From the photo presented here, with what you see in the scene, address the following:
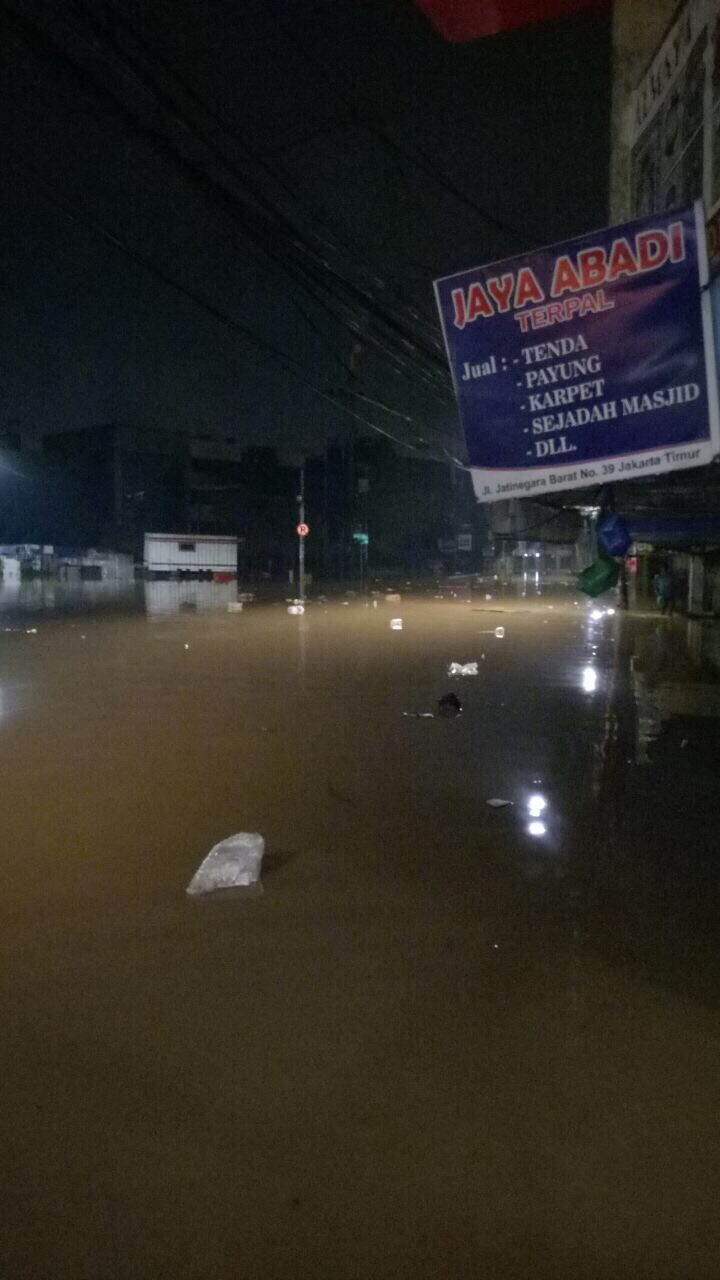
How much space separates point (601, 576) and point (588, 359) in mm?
2300

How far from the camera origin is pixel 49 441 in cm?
8212

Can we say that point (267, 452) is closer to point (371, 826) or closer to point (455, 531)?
point (455, 531)

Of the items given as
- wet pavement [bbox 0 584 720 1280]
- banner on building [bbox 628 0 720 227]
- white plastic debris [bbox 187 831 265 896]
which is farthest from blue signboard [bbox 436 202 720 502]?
white plastic debris [bbox 187 831 265 896]

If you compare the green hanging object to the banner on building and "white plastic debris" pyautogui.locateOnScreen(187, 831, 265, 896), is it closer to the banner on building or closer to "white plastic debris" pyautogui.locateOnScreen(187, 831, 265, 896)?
the banner on building

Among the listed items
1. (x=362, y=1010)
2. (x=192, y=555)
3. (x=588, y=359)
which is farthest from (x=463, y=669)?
(x=192, y=555)

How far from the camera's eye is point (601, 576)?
26.3 feet

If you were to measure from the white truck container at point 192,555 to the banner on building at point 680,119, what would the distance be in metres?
49.4

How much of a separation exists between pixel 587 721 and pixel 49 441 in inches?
3042

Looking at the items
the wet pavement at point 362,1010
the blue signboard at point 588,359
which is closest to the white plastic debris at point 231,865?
the wet pavement at point 362,1010

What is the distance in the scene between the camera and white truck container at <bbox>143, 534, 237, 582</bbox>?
58.9m

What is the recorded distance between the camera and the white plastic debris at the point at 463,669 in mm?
16516

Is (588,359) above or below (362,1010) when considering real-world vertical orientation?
above

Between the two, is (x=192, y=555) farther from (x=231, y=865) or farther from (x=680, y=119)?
(x=231, y=865)

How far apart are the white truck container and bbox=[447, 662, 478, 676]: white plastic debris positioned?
139 ft
